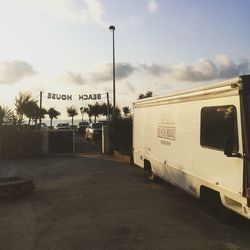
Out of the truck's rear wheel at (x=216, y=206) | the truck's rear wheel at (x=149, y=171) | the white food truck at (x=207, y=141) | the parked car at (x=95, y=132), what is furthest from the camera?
the parked car at (x=95, y=132)

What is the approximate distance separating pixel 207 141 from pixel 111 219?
2.59m

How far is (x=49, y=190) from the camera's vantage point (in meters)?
13.2

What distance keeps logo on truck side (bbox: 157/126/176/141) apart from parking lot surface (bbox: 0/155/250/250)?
1602 millimetres

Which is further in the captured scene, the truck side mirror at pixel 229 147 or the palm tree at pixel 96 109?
the palm tree at pixel 96 109

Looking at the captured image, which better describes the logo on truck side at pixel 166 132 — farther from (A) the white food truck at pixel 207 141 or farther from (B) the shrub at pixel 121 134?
(B) the shrub at pixel 121 134

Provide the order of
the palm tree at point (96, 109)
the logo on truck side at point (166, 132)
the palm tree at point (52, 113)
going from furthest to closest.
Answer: the palm tree at point (52, 113), the palm tree at point (96, 109), the logo on truck side at point (166, 132)

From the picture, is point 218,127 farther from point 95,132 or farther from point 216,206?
point 95,132

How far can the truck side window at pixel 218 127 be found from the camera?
795cm

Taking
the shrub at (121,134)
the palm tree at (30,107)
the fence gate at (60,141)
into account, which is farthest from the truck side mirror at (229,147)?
the palm tree at (30,107)

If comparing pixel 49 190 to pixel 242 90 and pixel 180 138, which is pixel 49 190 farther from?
pixel 242 90

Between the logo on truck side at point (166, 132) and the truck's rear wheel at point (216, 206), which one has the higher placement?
the logo on truck side at point (166, 132)

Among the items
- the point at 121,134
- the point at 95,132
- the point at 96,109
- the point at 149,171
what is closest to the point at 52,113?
the point at 96,109

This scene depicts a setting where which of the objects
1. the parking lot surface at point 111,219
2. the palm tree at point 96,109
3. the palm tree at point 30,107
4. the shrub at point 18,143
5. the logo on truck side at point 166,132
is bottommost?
the parking lot surface at point 111,219

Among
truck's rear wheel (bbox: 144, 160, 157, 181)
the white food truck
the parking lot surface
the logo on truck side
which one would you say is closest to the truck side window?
the white food truck
